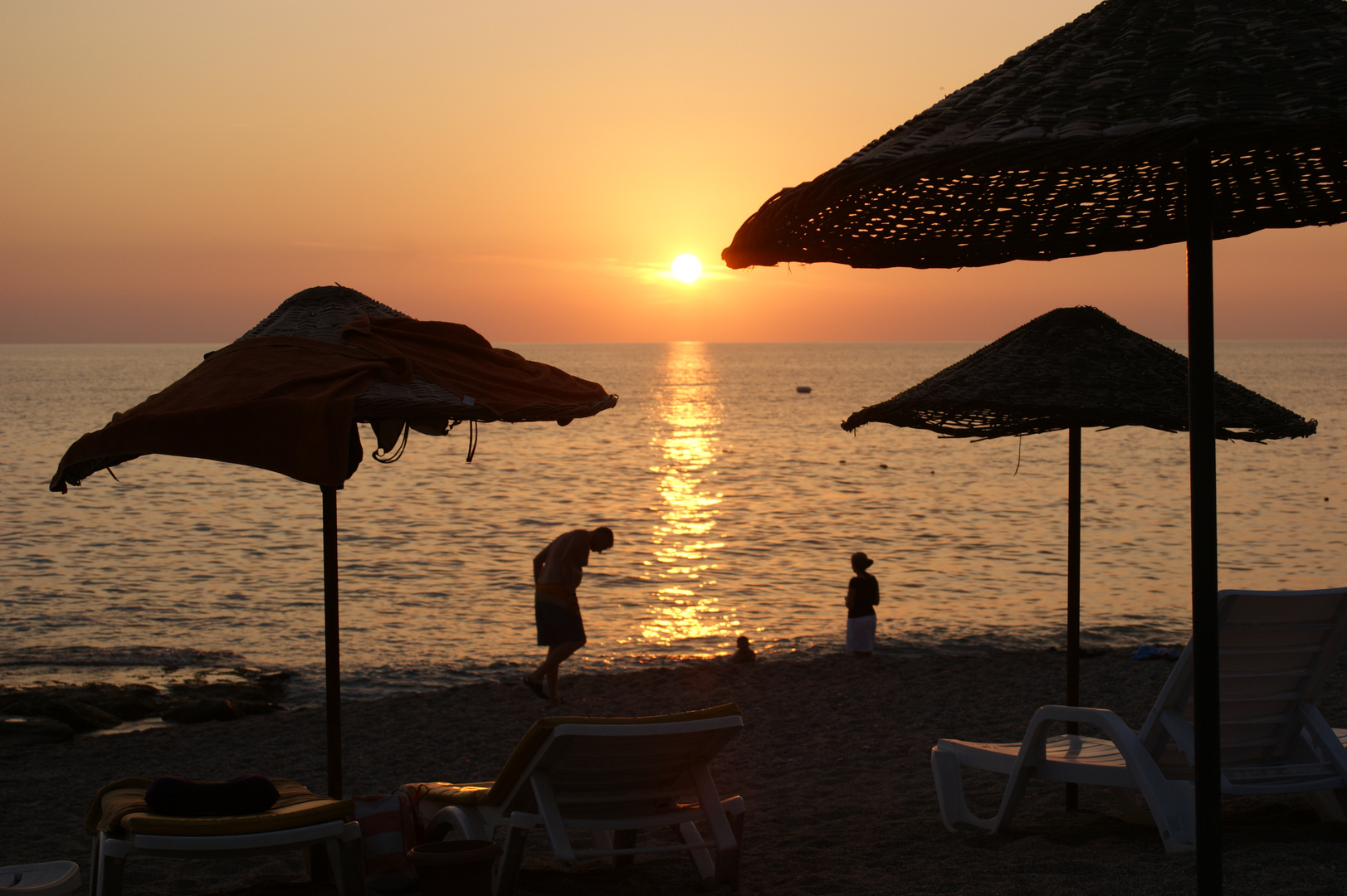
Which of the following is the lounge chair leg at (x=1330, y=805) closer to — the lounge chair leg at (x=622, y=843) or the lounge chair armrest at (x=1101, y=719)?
the lounge chair armrest at (x=1101, y=719)

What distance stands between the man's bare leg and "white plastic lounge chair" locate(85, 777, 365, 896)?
226 inches

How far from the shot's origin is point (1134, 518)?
29.5 meters

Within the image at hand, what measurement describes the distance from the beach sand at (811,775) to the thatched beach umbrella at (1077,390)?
1.01 meters

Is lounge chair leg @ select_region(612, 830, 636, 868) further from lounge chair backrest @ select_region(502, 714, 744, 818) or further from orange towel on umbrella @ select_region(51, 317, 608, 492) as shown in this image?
orange towel on umbrella @ select_region(51, 317, 608, 492)

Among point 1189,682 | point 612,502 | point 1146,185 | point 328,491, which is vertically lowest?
point 612,502

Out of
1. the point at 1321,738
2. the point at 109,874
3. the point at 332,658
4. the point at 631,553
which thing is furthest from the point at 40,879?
the point at 631,553

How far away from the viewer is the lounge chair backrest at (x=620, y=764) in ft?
13.9

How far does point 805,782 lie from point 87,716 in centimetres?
708

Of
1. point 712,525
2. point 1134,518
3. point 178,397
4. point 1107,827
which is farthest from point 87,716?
point 1134,518

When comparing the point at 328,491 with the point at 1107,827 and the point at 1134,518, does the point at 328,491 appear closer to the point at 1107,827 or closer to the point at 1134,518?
the point at 1107,827

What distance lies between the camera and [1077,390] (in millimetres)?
5484

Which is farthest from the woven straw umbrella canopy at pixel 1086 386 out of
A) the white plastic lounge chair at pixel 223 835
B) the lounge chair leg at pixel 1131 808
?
the white plastic lounge chair at pixel 223 835

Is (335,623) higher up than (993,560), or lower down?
higher up

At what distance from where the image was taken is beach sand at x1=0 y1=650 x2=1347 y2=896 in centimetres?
480
